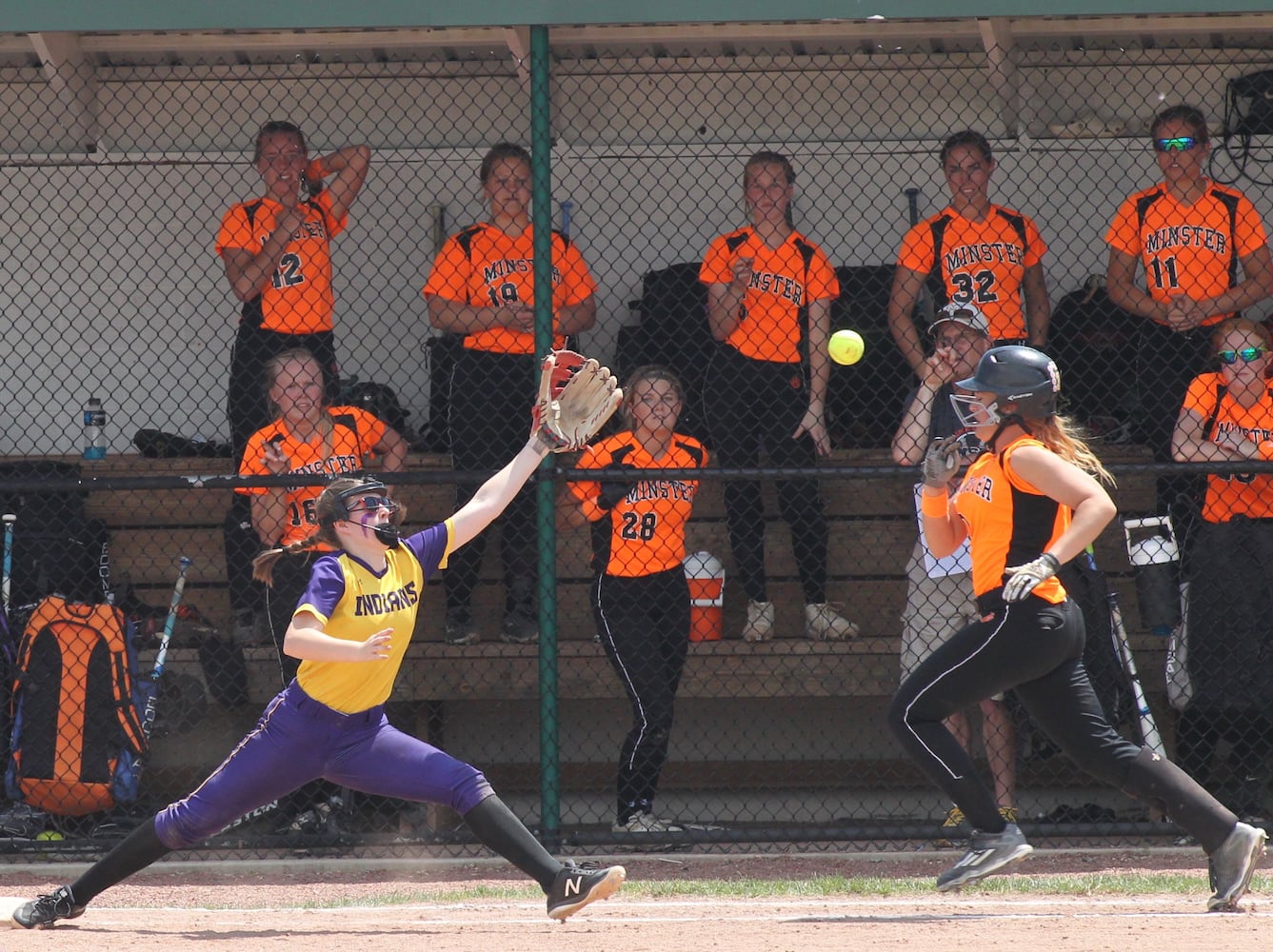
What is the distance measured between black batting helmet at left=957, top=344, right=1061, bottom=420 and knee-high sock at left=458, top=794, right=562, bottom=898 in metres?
2.00

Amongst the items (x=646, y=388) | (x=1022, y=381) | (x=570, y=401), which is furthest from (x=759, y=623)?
(x=1022, y=381)

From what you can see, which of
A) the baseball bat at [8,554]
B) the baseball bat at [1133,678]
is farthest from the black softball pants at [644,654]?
the baseball bat at [8,554]

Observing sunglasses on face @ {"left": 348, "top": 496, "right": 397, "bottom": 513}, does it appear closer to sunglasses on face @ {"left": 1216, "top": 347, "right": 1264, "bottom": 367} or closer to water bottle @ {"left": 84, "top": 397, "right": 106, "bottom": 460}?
water bottle @ {"left": 84, "top": 397, "right": 106, "bottom": 460}

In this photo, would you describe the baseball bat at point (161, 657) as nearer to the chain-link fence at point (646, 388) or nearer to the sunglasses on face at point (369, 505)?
the chain-link fence at point (646, 388)

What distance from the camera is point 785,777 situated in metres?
8.02

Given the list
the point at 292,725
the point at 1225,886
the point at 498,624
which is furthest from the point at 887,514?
the point at 292,725

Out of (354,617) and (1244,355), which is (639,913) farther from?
(1244,355)

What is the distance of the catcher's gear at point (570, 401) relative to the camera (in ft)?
17.4

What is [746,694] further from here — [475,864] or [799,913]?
[799,913]

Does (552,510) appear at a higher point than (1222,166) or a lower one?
lower

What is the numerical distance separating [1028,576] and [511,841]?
175 centimetres

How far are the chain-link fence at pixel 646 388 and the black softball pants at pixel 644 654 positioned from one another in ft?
0.05

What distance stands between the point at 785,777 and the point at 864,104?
341 centimetres

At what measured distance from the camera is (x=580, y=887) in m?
4.71
